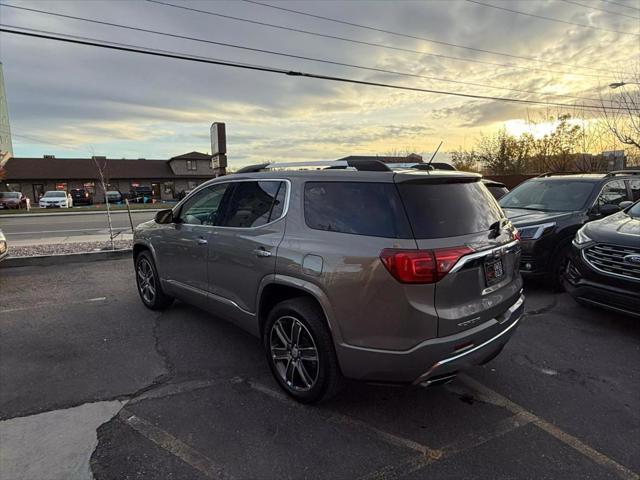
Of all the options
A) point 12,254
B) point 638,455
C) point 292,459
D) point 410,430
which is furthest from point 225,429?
point 12,254

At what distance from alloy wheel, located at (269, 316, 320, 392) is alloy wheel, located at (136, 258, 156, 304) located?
2614mm

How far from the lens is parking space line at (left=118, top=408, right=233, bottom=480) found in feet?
7.93

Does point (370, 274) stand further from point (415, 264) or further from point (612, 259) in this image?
point (612, 259)

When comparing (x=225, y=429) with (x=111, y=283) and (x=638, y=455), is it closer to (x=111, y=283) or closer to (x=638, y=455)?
(x=638, y=455)

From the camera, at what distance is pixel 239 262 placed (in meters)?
3.58

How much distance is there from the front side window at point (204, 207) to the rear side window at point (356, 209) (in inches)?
54.0

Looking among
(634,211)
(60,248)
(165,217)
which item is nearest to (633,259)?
(634,211)

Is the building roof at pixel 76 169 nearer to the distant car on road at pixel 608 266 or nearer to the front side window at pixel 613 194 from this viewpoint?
the front side window at pixel 613 194

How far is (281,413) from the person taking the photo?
3012 millimetres

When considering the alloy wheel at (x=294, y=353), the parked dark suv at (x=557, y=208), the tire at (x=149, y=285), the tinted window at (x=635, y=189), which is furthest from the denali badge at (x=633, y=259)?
the tire at (x=149, y=285)

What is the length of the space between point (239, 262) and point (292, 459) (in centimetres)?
169

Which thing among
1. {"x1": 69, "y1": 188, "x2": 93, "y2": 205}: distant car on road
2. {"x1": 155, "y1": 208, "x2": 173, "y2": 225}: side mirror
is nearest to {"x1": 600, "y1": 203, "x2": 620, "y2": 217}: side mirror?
{"x1": 155, "y1": 208, "x2": 173, "y2": 225}: side mirror

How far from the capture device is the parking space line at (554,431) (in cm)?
240

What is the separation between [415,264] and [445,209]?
55 centimetres
